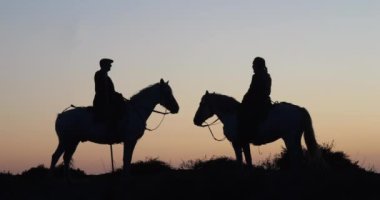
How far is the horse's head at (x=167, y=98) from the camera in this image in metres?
20.6

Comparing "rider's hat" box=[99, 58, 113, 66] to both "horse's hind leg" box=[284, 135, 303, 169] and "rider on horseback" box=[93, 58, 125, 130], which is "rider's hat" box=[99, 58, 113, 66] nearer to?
"rider on horseback" box=[93, 58, 125, 130]

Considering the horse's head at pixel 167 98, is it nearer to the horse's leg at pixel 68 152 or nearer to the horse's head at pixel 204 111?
the horse's head at pixel 204 111

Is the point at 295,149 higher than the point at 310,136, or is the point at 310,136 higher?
the point at 310,136

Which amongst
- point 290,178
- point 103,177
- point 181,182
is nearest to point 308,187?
point 290,178

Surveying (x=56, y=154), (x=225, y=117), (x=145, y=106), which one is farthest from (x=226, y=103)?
(x=56, y=154)

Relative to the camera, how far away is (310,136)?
62.6 ft

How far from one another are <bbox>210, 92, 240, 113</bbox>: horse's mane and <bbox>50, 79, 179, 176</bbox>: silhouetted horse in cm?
178

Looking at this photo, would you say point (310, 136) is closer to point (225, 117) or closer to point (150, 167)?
point (225, 117)

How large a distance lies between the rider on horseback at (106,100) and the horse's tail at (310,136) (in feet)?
15.2

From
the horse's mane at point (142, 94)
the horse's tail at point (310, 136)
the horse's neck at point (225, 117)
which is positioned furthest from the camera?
the horse's mane at point (142, 94)

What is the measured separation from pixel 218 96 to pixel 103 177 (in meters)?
3.84

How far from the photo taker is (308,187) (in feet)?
52.1

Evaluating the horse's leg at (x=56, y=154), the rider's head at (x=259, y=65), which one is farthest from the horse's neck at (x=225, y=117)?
the horse's leg at (x=56, y=154)

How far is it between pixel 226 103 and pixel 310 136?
2396mm
